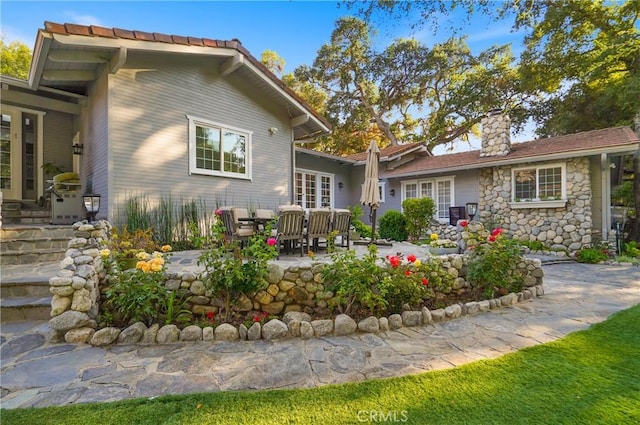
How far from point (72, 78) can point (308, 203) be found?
315 inches

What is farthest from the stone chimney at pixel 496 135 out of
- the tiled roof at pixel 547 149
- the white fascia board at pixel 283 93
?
the white fascia board at pixel 283 93

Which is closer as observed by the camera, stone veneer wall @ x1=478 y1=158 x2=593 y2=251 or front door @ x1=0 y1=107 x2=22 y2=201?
front door @ x1=0 y1=107 x2=22 y2=201

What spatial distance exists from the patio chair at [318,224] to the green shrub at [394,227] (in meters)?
5.55

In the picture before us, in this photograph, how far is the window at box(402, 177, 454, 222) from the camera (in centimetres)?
1184

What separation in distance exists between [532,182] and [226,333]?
10.7 m

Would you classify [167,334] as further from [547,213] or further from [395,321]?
[547,213]

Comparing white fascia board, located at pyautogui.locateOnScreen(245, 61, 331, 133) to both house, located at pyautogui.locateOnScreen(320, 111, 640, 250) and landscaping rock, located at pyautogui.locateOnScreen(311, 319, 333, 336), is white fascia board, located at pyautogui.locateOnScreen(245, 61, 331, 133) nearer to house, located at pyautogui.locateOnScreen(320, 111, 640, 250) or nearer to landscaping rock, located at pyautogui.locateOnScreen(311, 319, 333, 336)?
house, located at pyautogui.locateOnScreen(320, 111, 640, 250)

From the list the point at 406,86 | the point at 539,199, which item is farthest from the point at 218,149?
the point at 406,86

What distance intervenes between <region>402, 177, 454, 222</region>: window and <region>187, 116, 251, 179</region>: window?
24.9ft

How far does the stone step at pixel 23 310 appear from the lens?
305 cm

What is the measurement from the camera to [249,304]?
11.0 feet

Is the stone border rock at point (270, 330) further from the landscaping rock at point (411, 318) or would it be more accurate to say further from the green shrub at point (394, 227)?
the green shrub at point (394, 227)

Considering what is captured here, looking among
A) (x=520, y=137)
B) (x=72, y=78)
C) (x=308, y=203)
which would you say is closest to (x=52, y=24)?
(x=72, y=78)

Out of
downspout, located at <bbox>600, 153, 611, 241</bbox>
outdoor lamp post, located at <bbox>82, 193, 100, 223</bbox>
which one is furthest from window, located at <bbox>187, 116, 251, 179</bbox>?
downspout, located at <bbox>600, 153, 611, 241</bbox>
